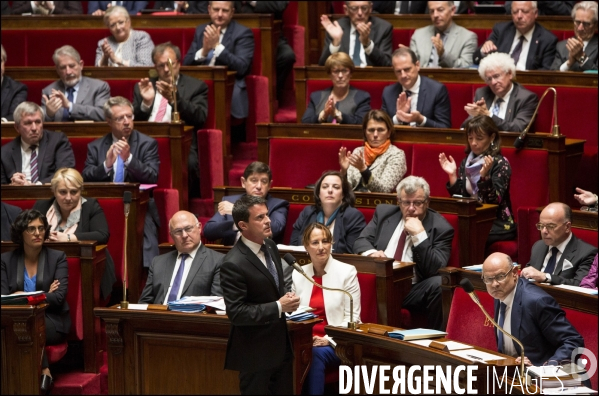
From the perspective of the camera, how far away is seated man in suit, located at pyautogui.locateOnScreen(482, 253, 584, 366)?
1.86 metres

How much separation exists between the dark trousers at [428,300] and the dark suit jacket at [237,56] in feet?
3.75

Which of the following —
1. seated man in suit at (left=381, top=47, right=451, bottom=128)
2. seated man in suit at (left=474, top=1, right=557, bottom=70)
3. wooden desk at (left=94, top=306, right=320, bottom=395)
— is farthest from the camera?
seated man in suit at (left=474, top=1, right=557, bottom=70)

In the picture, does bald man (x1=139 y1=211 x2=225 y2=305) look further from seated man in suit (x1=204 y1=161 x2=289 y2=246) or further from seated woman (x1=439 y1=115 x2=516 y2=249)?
seated woman (x1=439 y1=115 x2=516 y2=249)

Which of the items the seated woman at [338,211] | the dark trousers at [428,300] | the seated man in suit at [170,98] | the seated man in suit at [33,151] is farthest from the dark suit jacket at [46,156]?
the dark trousers at [428,300]

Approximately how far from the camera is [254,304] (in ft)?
6.04

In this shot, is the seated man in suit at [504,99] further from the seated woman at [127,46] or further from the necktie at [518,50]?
the seated woman at [127,46]

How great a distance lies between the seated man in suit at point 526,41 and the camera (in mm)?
3166

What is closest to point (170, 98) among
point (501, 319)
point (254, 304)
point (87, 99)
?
point (87, 99)

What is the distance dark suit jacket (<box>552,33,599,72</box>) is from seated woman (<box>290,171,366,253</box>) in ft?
3.07

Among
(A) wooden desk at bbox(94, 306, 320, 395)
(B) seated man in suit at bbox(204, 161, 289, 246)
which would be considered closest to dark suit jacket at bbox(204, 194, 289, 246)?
(B) seated man in suit at bbox(204, 161, 289, 246)

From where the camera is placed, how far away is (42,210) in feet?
8.69

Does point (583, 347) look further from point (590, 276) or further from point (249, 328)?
point (249, 328)

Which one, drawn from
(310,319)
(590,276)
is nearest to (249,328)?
(310,319)

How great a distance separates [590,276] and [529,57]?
119 centimetres
